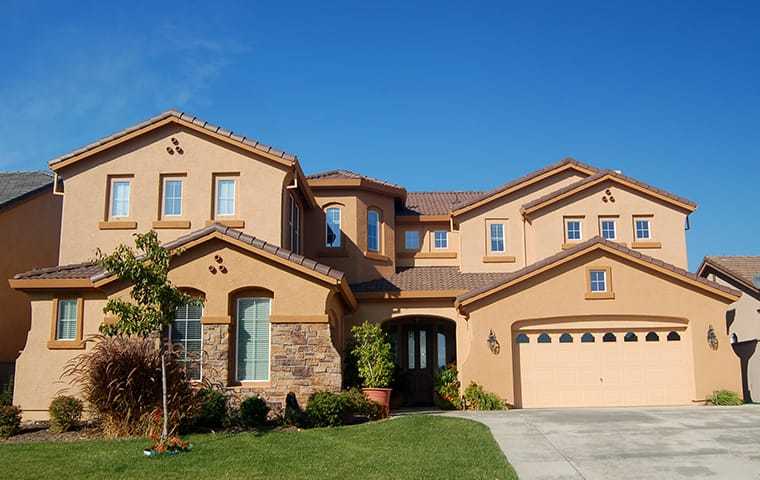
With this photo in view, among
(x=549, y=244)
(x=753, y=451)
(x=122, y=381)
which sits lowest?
(x=753, y=451)

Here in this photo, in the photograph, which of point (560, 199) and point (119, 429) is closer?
point (119, 429)

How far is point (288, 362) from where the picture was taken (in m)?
17.3

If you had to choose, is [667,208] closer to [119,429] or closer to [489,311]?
[489,311]

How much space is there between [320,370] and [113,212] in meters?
8.48

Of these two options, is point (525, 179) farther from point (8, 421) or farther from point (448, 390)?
point (8, 421)

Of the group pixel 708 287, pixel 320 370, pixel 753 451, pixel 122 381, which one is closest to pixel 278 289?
pixel 320 370

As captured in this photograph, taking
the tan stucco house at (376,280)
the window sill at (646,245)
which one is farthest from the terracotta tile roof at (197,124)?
the window sill at (646,245)

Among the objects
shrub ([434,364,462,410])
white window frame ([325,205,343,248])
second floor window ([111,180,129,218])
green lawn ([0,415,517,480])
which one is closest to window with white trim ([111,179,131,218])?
second floor window ([111,180,129,218])

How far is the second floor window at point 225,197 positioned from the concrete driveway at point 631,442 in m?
8.89

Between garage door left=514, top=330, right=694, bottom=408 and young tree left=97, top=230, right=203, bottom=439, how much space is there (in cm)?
1041

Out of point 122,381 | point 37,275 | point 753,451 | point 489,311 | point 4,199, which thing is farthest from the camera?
point 4,199

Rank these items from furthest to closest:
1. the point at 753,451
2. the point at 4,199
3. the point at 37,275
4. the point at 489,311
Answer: the point at 4,199
the point at 489,311
the point at 37,275
the point at 753,451

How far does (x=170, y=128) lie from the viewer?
21.5 m

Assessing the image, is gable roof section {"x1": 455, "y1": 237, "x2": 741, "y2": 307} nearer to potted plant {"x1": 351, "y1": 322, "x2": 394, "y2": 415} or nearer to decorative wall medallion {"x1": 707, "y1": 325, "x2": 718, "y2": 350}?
decorative wall medallion {"x1": 707, "y1": 325, "x2": 718, "y2": 350}
